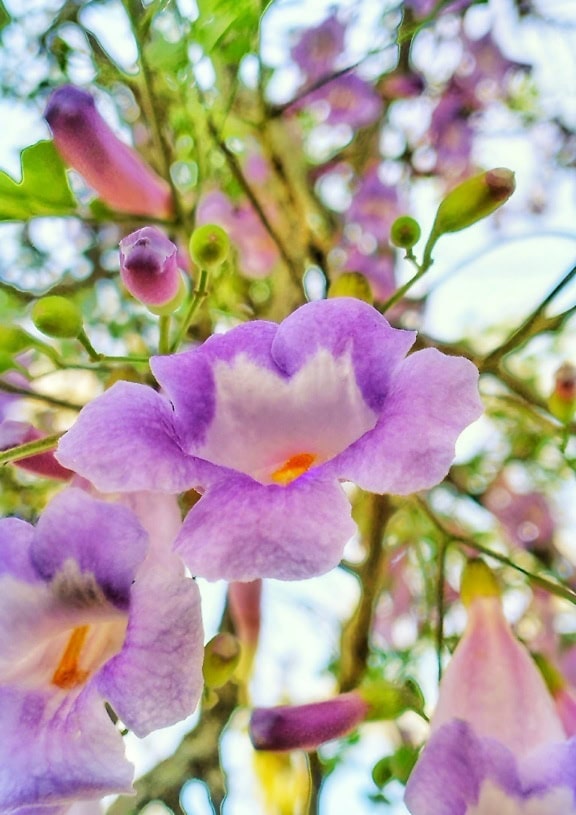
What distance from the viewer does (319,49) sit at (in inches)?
43.8

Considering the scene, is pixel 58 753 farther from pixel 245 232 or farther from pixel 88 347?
pixel 245 232

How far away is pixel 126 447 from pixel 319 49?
3.04ft

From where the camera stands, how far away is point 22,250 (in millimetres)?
1178

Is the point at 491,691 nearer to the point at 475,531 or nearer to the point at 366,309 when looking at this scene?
the point at 366,309

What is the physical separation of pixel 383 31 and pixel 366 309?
481 millimetres

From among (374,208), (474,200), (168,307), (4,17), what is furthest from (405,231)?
(374,208)

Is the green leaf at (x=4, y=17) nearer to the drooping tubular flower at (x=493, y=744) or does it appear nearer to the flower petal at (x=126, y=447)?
the flower petal at (x=126, y=447)

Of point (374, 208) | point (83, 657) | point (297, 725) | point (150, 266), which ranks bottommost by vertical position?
point (374, 208)

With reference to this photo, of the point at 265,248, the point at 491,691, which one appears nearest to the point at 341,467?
the point at 491,691

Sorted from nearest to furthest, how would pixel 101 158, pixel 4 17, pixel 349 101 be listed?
pixel 101 158
pixel 4 17
pixel 349 101

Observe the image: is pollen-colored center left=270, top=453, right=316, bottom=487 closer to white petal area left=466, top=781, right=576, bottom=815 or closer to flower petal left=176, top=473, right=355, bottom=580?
flower petal left=176, top=473, right=355, bottom=580

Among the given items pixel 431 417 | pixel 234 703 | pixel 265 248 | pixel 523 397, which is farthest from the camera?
pixel 265 248

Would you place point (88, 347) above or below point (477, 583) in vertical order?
above

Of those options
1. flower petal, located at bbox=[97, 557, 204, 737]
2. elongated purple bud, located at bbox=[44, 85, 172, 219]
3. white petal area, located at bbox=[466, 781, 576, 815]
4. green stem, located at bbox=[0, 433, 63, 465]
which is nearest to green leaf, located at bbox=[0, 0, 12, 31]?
elongated purple bud, located at bbox=[44, 85, 172, 219]
